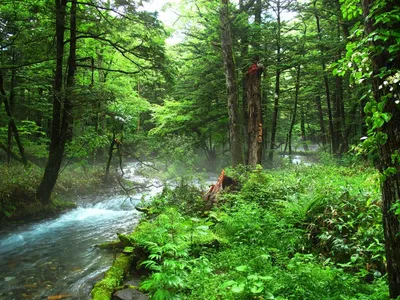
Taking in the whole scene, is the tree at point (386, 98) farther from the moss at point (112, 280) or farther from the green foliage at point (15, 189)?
the green foliage at point (15, 189)

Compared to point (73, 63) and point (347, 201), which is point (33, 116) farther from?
point (347, 201)

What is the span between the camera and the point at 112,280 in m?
5.05

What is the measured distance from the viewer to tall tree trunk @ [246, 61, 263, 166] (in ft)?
39.5

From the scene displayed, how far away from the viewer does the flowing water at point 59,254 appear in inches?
232

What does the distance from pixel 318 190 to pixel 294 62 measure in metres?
9.35

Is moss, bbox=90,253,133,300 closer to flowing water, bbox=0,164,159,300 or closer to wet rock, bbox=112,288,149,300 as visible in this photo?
wet rock, bbox=112,288,149,300

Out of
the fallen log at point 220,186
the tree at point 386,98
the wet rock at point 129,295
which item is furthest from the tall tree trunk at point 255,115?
the tree at point 386,98

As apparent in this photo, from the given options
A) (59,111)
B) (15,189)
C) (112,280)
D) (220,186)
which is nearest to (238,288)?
(112,280)

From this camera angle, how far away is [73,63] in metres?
10.7

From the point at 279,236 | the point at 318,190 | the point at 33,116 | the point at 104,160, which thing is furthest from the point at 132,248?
the point at 104,160

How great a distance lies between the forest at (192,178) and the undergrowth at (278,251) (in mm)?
28

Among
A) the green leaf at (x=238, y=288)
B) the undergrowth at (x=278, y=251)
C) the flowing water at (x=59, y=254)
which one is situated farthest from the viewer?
the flowing water at (x=59, y=254)

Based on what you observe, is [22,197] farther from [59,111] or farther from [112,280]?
[112,280]

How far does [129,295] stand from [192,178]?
674cm
